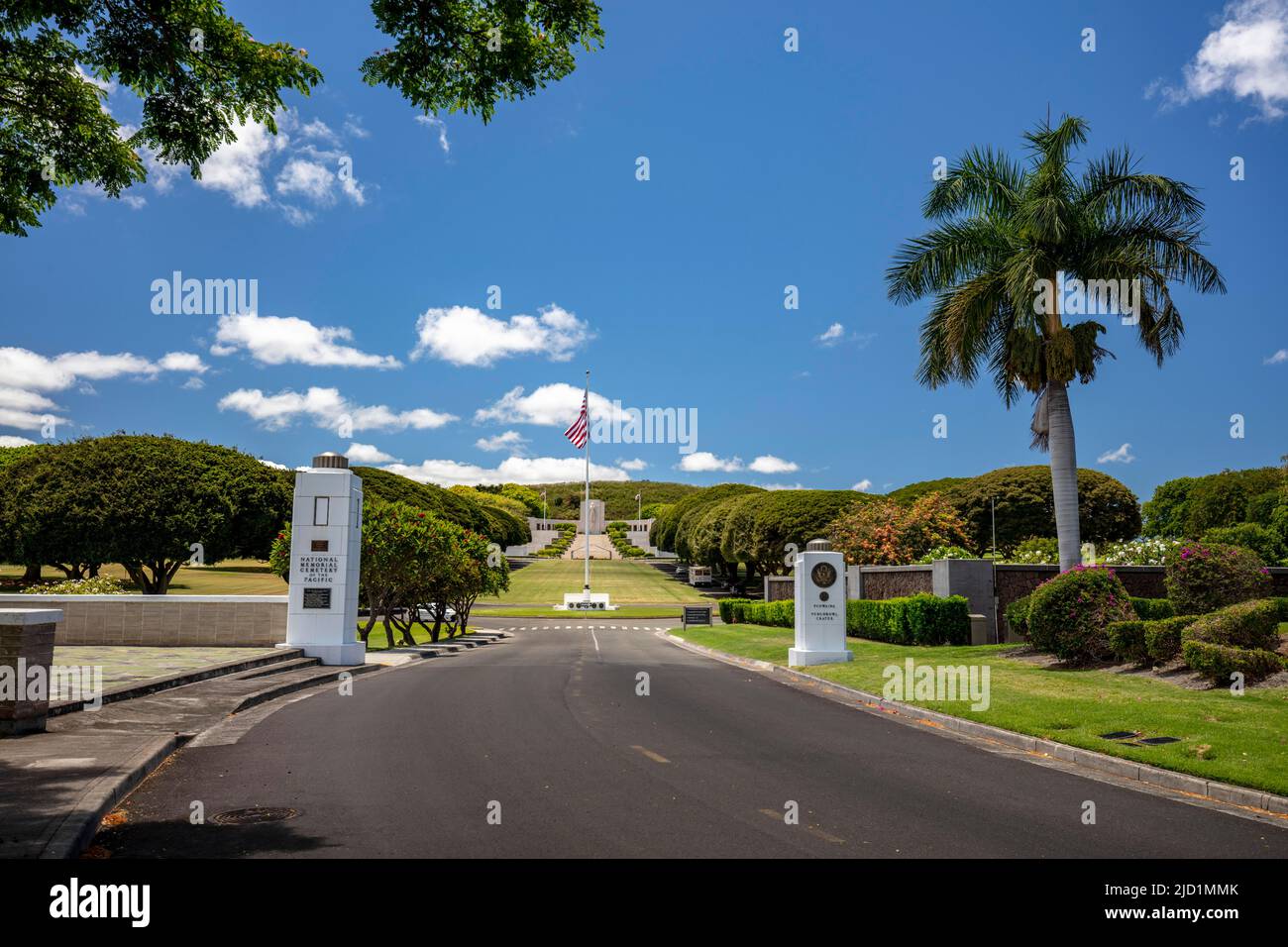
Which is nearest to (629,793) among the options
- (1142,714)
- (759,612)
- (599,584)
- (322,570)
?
(1142,714)

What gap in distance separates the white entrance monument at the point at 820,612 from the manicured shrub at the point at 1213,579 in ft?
21.4

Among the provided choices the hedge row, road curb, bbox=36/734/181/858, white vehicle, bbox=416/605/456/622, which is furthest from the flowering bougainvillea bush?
road curb, bbox=36/734/181/858

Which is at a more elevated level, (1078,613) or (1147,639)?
(1078,613)

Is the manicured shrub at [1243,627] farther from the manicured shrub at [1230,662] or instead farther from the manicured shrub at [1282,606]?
the manicured shrub at [1230,662]

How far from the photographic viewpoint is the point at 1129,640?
15.1m

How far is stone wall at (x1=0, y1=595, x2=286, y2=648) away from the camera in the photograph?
20.5 metres

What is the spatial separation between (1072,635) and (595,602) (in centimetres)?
Answer: 4029

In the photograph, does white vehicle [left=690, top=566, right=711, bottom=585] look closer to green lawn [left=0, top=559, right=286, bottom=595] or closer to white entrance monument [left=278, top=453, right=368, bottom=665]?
green lawn [left=0, top=559, right=286, bottom=595]

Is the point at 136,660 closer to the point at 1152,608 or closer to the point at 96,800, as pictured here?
the point at 96,800

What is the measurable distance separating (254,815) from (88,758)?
263cm
